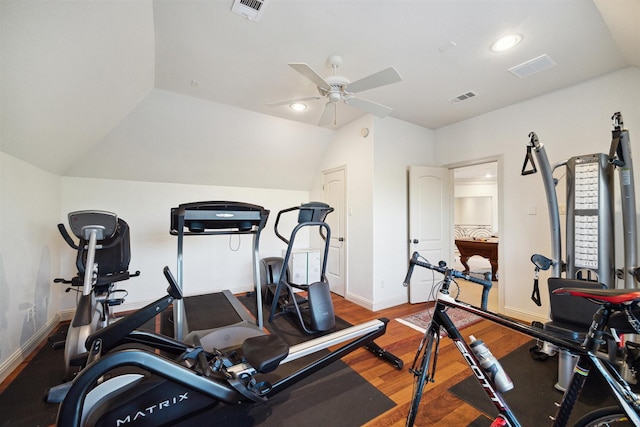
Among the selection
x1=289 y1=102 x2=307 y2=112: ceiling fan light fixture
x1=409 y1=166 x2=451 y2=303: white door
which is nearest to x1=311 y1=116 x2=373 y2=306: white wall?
x1=409 y1=166 x2=451 y2=303: white door

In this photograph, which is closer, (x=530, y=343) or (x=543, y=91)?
(x=530, y=343)

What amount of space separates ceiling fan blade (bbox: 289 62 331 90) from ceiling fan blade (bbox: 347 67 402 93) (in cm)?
23

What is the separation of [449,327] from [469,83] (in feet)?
8.95

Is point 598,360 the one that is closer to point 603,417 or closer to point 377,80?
point 603,417

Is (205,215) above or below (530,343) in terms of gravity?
above

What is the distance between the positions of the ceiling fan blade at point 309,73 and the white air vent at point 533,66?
6.40 ft

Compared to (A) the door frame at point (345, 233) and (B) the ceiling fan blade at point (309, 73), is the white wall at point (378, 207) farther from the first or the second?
(B) the ceiling fan blade at point (309, 73)

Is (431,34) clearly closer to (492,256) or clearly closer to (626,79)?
(626,79)

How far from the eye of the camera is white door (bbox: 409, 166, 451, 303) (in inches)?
151

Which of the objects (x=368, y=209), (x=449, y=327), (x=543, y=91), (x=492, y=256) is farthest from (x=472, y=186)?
(x=449, y=327)

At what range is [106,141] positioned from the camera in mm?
3160

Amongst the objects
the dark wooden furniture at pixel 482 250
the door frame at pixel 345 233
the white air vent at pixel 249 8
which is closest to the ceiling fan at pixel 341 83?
the white air vent at pixel 249 8

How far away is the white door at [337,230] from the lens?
4152mm

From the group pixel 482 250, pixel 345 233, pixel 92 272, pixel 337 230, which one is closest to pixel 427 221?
pixel 345 233
